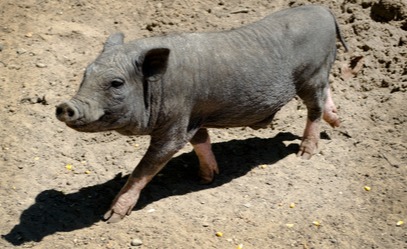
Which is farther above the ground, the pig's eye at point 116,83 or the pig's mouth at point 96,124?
the pig's eye at point 116,83

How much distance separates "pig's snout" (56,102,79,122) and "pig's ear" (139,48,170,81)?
2.21 ft

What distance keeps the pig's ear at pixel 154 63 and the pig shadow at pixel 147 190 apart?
4.15ft

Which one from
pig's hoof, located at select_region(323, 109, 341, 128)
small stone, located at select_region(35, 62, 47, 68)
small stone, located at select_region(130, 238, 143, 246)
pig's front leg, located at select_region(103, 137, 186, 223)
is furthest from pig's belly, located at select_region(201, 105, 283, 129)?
small stone, located at select_region(35, 62, 47, 68)

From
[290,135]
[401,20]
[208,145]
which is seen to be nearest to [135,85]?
[208,145]

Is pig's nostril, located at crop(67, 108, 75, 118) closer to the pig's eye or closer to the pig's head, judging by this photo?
the pig's head

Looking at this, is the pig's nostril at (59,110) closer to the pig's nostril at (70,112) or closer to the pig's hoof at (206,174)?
the pig's nostril at (70,112)

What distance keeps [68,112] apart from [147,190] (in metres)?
1.45

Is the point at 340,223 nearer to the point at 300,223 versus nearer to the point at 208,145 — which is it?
the point at 300,223

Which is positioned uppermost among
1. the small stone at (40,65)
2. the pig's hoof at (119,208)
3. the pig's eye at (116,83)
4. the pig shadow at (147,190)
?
the pig's eye at (116,83)

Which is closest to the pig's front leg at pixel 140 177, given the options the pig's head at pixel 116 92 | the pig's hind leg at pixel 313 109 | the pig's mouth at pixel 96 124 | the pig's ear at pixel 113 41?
the pig's head at pixel 116 92

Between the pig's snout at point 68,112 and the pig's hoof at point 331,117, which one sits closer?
Result: the pig's snout at point 68,112

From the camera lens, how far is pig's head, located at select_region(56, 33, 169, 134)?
5105 millimetres

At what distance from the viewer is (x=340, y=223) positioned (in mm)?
5801

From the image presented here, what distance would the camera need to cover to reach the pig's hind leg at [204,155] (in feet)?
20.6
